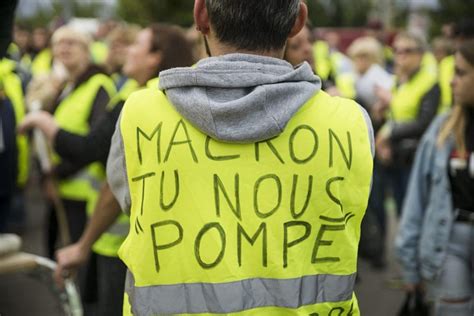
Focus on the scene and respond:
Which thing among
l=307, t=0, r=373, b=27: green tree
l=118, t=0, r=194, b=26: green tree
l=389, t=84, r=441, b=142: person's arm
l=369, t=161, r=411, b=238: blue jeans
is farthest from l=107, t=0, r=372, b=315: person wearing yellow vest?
l=307, t=0, r=373, b=27: green tree

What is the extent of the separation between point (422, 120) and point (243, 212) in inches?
223

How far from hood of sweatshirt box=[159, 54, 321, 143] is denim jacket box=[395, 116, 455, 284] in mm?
2384

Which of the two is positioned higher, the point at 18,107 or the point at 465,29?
the point at 465,29

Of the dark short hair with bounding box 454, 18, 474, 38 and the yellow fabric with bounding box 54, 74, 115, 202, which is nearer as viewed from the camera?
the yellow fabric with bounding box 54, 74, 115, 202

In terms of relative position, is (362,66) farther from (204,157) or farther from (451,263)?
(204,157)

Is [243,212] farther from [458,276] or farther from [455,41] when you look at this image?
[455,41]

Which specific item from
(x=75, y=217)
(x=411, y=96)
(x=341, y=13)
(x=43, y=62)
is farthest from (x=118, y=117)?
(x=341, y=13)

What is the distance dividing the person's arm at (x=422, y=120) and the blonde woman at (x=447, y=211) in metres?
2.95

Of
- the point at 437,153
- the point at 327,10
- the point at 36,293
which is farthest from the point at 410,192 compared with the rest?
the point at 327,10

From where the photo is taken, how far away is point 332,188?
2.24 m

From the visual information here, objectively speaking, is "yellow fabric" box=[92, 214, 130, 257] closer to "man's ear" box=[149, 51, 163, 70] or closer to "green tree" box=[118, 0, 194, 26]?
"man's ear" box=[149, 51, 163, 70]

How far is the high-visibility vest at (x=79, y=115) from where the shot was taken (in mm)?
5699

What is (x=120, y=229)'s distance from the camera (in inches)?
164

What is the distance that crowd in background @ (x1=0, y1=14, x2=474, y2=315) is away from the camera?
14.2 ft
